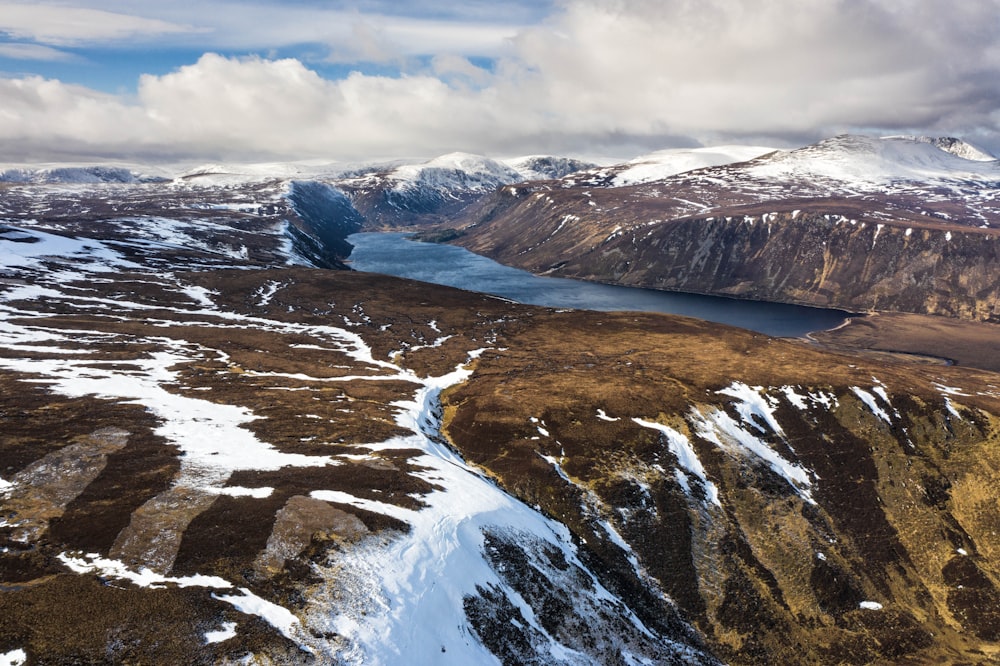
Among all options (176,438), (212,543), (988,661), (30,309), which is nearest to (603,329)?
(988,661)

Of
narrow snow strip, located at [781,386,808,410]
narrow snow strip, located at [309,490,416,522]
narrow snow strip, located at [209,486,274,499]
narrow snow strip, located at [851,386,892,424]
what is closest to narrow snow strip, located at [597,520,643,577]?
narrow snow strip, located at [309,490,416,522]

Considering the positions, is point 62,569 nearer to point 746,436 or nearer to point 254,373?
point 254,373

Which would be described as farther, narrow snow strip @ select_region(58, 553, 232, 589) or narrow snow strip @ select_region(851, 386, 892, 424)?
narrow snow strip @ select_region(851, 386, 892, 424)

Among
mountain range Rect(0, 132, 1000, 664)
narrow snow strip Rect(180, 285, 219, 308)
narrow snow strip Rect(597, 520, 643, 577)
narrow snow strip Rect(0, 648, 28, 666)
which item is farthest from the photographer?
narrow snow strip Rect(180, 285, 219, 308)

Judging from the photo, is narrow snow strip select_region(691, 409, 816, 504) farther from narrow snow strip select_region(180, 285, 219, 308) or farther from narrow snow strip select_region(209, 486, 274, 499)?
narrow snow strip select_region(180, 285, 219, 308)

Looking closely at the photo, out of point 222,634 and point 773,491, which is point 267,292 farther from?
point 222,634

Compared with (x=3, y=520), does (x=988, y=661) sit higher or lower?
lower

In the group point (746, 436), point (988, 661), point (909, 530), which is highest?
point (746, 436)
